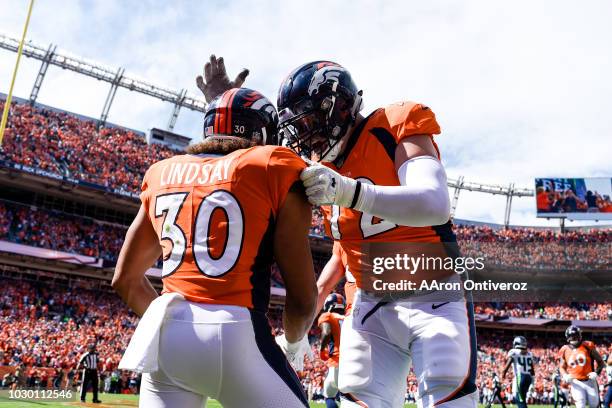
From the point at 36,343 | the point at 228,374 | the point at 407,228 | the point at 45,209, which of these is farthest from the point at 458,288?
the point at 45,209

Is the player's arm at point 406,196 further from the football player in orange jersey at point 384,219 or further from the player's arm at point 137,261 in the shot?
the player's arm at point 137,261

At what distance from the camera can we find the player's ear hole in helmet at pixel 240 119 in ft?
8.46

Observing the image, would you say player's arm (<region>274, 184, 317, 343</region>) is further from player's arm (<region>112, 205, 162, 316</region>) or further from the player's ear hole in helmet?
player's arm (<region>112, 205, 162, 316</region>)

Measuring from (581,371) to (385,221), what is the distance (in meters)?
9.89

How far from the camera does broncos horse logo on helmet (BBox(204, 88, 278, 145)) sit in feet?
8.49

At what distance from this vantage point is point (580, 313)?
41.1 meters

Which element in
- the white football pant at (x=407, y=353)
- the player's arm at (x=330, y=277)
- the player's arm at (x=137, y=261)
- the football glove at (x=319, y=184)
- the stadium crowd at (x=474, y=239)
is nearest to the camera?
the football glove at (x=319, y=184)

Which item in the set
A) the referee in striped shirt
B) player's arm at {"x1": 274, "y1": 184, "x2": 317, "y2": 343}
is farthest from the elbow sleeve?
the referee in striped shirt

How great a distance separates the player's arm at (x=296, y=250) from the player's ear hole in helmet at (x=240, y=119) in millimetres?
383

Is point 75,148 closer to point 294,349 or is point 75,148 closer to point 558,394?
point 558,394

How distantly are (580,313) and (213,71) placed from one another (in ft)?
143

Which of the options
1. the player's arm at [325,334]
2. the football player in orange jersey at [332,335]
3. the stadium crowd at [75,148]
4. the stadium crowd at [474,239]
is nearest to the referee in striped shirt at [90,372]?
the football player in orange jersey at [332,335]

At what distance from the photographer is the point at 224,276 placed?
7.13 ft

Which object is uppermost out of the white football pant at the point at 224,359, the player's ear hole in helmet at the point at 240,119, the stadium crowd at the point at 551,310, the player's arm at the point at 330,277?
the stadium crowd at the point at 551,310
